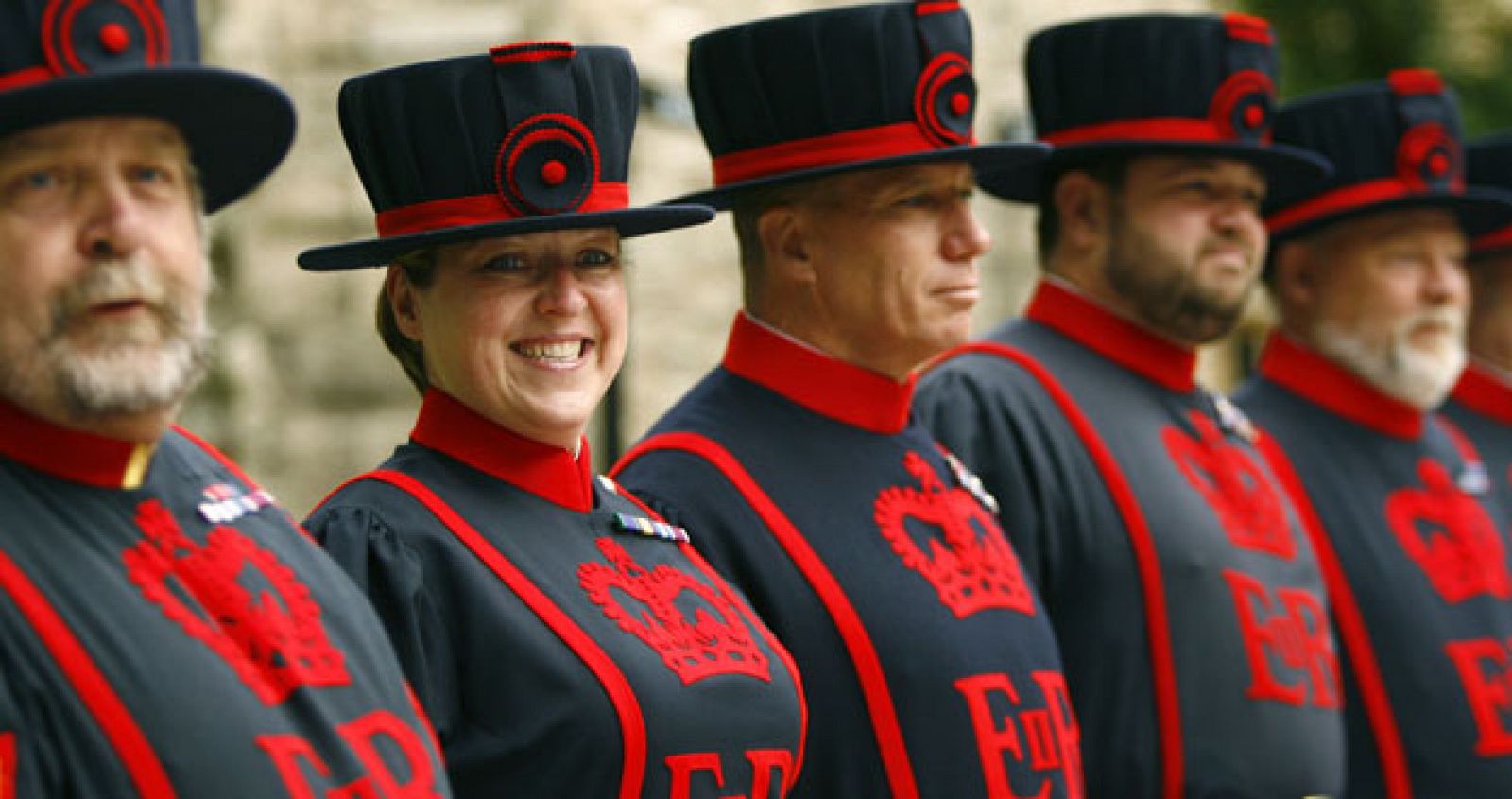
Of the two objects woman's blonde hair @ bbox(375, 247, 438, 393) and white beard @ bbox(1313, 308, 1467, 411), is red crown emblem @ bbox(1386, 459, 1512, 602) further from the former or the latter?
woman's blonde hair @ bbox(375, 247, 438, 393)

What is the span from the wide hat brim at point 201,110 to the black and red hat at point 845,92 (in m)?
1.30

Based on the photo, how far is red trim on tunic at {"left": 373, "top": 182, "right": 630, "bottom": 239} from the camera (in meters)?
3.42

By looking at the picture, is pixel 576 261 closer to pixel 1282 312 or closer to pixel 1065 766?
pixel 1065 766

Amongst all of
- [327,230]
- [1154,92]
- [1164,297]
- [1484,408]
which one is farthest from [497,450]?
[1484,408]

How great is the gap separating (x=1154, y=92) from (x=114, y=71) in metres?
2.89

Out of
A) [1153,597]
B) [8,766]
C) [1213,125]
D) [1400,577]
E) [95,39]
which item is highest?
[95,39]

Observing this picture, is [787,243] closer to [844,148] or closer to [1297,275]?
[844,148]

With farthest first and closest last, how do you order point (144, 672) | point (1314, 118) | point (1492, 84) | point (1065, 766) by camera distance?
point (1492, 84)
point (1314, 118)
point (1065, 766)
point (144, 672)

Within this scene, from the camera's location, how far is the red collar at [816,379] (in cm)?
416

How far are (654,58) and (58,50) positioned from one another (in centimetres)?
471

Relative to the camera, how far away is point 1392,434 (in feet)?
19.2

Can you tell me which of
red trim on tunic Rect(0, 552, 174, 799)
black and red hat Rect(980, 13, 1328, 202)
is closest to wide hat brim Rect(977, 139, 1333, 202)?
black and red hat Rect(980, 13, 1328, 202)

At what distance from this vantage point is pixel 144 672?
8.51 ft

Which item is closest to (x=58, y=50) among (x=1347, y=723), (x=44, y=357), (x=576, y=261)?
(x=44, y=357)
